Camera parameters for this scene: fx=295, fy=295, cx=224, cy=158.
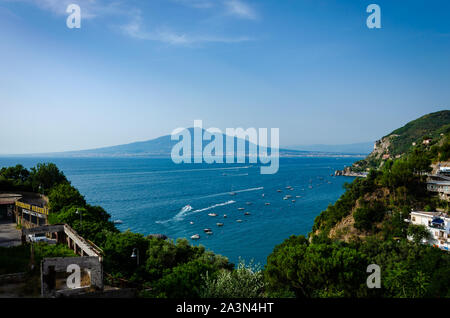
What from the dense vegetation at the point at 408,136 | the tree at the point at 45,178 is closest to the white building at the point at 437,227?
the tree at the point at 45,178

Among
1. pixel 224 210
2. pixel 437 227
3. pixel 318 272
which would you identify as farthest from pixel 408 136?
pixel 318 272

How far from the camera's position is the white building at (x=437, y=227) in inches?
1210

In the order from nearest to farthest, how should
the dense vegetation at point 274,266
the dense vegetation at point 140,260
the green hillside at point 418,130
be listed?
the dense vegetation at point 140,260
the dense vegetation at point 274,266
the green hillside at point 418,130

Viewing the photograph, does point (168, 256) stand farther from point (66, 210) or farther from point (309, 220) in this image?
point (309, 220)

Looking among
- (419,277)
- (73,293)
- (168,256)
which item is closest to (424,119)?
(419,277)

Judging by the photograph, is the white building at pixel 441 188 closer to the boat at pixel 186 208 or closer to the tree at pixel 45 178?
the boat at pixel 186 208

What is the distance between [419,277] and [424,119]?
14081 centimetres

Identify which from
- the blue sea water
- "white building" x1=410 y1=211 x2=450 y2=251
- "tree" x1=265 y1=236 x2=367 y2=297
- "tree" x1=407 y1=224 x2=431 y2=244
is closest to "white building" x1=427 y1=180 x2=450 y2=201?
"white building" x1=410 y1=211 x2=450 y2=251

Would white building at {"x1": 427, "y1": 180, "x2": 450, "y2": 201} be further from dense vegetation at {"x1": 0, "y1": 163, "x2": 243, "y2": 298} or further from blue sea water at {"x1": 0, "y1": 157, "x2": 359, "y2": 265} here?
dense vegetation at {"x1": 0, "y1": 163, "x2": 243, "y2": 298}

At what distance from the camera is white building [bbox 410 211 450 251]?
101ft

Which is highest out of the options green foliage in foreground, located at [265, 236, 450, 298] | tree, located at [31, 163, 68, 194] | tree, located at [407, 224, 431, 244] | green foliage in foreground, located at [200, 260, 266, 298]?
tree, located at [31, 163, 68, 194]

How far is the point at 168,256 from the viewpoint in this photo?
2177 cm

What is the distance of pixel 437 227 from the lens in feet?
104

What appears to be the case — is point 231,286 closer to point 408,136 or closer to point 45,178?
point 45,178
